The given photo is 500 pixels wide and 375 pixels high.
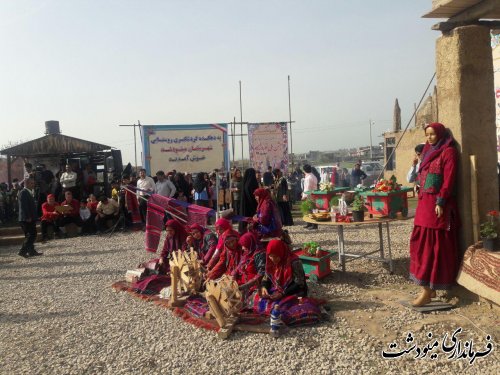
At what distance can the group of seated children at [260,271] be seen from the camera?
4.43 m

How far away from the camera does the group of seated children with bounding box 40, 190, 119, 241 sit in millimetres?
11023

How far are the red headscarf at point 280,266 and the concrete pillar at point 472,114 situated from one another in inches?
71.4

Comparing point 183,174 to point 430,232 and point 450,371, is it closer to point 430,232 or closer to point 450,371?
point 430,232

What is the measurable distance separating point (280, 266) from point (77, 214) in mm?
8267

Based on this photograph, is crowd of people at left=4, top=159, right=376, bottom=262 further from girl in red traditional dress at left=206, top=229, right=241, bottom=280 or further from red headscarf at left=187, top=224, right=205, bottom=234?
girl in red traditional dress at left=206, top=229, right=241, bottom=280

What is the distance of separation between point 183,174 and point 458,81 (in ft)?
30.3

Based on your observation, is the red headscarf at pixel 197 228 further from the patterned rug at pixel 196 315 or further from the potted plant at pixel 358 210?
the potted plant at pixel 358 210

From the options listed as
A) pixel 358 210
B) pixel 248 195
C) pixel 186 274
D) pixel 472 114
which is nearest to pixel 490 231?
pixel 472 114

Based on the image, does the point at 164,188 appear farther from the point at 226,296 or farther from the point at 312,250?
the point at 226,296

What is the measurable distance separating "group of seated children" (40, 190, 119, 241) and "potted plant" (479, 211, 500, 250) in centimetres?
942

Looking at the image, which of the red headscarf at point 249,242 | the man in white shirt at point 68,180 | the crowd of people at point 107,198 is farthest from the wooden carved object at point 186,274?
the man in white shirt at point 68,180

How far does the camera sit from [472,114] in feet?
14.7

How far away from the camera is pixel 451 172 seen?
168 inches

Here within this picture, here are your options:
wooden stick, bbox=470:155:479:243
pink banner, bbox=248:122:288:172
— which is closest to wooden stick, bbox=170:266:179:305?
wooden stick, bbox=470:155:479:243
